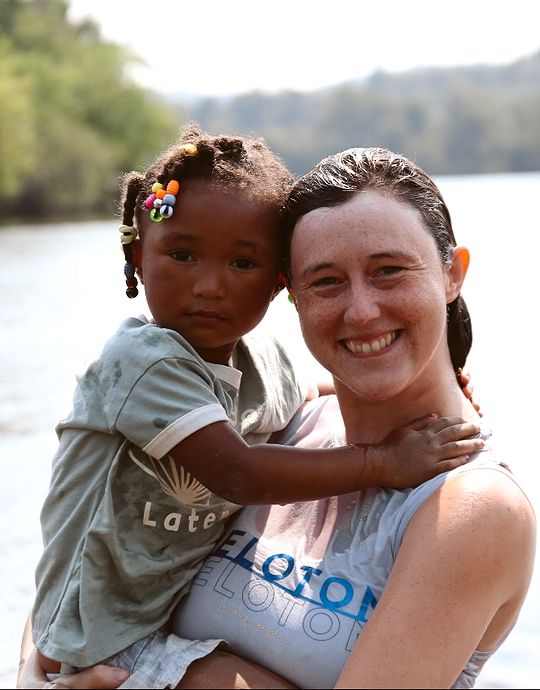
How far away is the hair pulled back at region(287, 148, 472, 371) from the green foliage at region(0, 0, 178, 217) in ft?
156

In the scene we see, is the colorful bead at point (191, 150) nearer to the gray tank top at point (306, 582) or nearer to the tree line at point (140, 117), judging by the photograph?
the gray tank top at point (306, 582)

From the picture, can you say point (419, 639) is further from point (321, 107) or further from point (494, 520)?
point (321, 107)

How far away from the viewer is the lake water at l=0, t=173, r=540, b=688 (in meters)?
5.98

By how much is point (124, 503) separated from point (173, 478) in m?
0.13

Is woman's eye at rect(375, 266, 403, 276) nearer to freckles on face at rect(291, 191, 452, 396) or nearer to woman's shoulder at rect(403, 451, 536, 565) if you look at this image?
freckles on face at rect(291, 191, 452, 396)

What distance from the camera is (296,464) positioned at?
8.77 ft

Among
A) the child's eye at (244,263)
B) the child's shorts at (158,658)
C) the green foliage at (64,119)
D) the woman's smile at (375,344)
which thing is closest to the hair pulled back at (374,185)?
the child's eye at (244,263)

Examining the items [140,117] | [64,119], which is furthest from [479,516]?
[140,117]

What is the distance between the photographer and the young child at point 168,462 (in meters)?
2.63

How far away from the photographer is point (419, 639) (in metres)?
2.29

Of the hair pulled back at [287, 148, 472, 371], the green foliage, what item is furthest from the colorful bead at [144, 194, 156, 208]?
the green foliage

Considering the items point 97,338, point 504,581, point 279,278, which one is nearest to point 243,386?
point 279,278

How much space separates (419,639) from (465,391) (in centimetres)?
90

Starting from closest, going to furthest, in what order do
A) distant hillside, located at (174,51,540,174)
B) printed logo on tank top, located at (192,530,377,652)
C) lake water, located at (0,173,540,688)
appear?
printed logo on tank top, located at (192,530,377,652)
lake water, located at (0,173,540,688)
distant hillside, located at (174,51,540,174)
